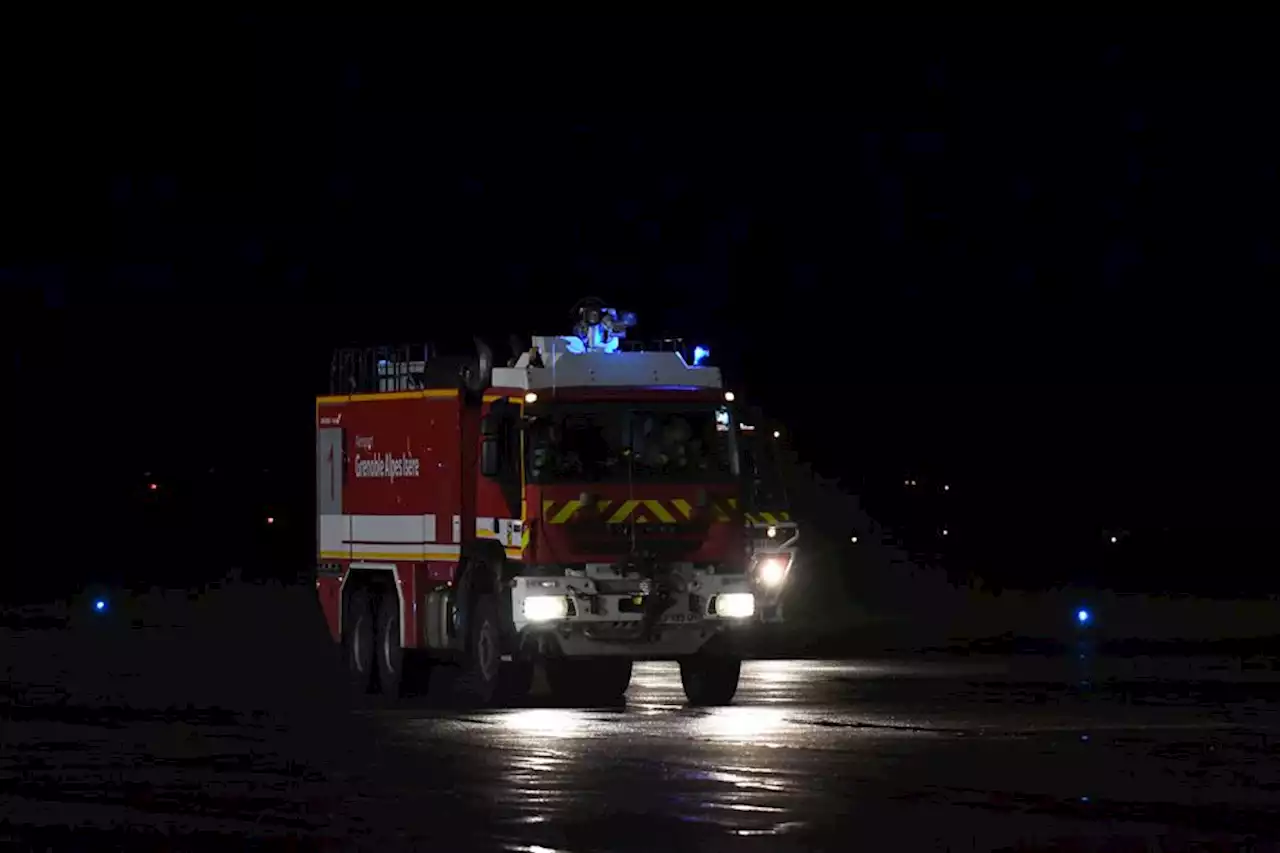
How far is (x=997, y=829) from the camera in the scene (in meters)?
16.2

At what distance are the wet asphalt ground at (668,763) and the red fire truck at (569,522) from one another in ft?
2.33

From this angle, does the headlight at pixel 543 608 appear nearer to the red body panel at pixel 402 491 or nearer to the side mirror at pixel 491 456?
the side mirror at pixel 491 456

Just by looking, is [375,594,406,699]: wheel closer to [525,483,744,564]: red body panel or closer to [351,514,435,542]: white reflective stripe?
[351,514,435,542]: white reflective stripe

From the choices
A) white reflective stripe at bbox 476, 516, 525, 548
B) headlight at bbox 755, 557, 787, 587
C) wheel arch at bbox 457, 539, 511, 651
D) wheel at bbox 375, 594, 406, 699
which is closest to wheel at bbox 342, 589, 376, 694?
wheel at bbox 375, 594, 406, 699

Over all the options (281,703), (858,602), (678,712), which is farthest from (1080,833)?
(858,602)

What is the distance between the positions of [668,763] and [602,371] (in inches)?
319

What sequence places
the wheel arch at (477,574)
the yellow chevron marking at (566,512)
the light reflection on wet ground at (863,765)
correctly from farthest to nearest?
the wheel arch at (477,574), the yellow chevron marking at (566,512), the light reflection on wet ground at (863,765)

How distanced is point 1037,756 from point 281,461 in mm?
86085

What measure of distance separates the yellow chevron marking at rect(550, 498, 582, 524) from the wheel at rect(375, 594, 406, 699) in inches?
94.7

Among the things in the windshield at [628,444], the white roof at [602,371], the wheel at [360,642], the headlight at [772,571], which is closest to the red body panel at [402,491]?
the wheel at [360,642]

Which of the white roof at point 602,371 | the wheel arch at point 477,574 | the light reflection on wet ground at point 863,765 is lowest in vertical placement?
the light reflection on wet ground at point 863,765

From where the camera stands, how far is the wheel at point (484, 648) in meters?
27.4

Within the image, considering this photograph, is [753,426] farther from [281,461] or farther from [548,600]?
[281,461]

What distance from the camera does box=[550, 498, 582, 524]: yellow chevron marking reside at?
89.5ft
